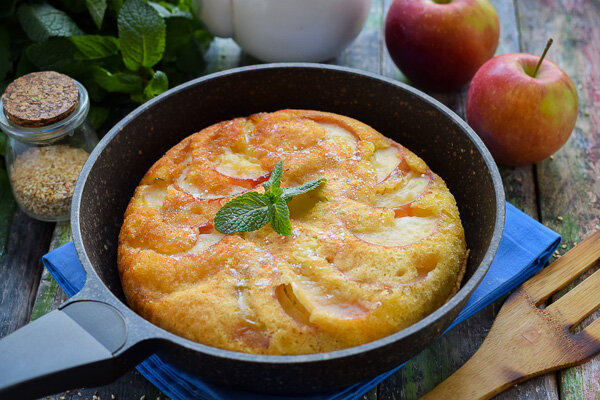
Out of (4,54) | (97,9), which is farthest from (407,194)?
(4,54)

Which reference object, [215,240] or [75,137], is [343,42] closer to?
[75,137]

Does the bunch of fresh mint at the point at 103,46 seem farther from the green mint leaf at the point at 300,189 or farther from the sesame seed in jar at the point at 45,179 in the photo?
the green mint leaf at the point at 300,189

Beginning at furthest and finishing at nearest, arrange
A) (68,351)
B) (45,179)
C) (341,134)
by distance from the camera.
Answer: (45,179)
(341,134)
(68,351)

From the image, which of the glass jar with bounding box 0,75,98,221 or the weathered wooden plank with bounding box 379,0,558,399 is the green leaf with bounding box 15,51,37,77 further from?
the weathered wooden plank with bounding box 379,0,558,399

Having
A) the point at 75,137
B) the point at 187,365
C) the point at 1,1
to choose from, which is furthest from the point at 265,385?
the point at 1,1

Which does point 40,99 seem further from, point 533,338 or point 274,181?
point 533,338

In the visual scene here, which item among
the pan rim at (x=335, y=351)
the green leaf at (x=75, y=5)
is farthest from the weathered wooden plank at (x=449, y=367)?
the green leaf at (x=75, y=5)

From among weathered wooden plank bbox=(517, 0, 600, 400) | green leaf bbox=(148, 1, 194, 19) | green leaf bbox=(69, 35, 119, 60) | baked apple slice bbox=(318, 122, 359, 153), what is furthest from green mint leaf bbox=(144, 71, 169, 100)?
weathered wooden plank bbox=(517, 0, 600, 400)
